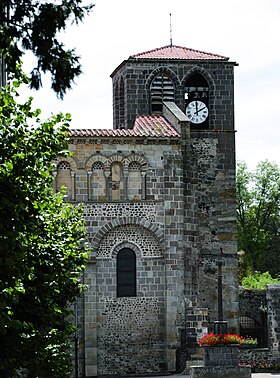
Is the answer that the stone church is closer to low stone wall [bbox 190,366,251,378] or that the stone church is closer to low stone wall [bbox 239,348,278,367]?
low stone wall [bbox 239,348,278,367]

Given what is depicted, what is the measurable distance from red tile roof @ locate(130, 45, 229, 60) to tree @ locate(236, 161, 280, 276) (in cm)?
2558

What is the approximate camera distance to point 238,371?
3644cm

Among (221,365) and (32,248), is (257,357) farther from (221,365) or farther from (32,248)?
(32,248)

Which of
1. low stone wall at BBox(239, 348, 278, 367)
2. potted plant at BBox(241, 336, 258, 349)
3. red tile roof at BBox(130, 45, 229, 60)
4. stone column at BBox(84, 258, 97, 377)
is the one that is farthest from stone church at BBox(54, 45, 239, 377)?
red tile roof at BBox(130, 45, 229, 60)

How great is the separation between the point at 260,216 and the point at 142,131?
3101 centimetres

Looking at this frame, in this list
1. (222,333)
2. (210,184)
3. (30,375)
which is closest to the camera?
(30,375)

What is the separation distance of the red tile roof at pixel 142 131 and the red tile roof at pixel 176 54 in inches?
117

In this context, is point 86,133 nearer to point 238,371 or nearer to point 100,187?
point 100,187

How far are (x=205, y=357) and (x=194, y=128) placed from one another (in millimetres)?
11144

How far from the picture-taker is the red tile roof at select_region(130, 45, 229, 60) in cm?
4528

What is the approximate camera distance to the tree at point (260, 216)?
70.9m

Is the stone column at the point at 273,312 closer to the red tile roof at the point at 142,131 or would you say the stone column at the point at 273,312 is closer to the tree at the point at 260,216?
the red tile roof at the point at 142,131

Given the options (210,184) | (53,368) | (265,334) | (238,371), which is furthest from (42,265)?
(265,334)

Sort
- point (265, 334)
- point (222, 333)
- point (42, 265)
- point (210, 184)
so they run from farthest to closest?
point (265, 334)
point (210, 184)
point (222, 333)
point (42, 265)
